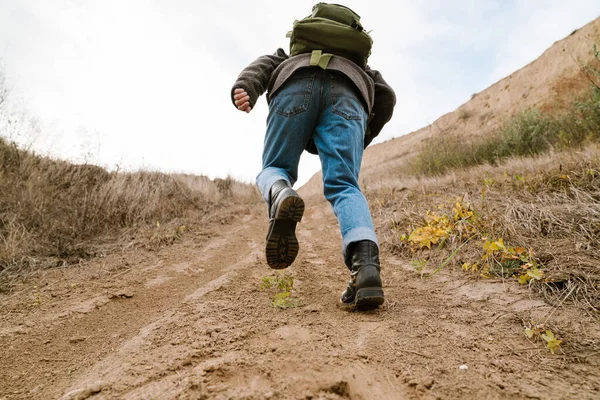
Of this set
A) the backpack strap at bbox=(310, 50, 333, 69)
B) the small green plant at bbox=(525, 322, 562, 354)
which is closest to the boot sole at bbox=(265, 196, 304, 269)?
the backpack strap at bbox=(310, 50, 333, 69)

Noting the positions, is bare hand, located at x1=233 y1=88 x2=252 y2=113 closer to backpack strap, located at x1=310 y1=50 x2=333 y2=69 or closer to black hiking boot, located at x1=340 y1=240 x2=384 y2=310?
backpack strap, located at x1=310 y1=50 x2=333 y2=69

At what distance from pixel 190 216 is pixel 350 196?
3987 mm

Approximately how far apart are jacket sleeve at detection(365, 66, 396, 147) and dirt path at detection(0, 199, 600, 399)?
3.27ft

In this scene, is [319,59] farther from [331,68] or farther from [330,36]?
[330,36]

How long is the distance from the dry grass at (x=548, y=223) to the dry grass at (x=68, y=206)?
301cm

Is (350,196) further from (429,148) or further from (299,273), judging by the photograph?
(429,148)

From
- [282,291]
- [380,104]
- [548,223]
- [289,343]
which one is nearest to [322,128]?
[380,104]

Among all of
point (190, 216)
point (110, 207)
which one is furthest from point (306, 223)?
point (110, 207)

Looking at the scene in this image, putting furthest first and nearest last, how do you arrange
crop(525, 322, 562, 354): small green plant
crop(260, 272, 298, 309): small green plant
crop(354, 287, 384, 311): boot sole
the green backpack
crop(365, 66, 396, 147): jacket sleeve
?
crop(365, 66, 396, 147): jacket sleeve
the green backpack
crop(260, 272, 298, 309): small green plant
crop(354, 287, 384, 311): boot sole
crop(525, 322, 562, 354): small green plant

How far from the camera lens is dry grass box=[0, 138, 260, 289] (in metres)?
2.96

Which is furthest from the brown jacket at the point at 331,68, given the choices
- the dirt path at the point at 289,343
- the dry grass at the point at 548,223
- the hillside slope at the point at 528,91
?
the hillside slope at the point at 528,91

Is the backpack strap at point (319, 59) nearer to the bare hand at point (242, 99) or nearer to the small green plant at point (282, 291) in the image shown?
the bare hand at point (242, 99)

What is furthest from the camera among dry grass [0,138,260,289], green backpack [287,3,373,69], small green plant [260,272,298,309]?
dry grass [0,138,260,289]

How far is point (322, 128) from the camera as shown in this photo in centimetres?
178
